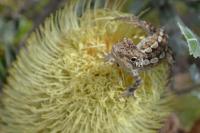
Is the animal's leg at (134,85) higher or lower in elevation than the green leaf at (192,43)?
lower

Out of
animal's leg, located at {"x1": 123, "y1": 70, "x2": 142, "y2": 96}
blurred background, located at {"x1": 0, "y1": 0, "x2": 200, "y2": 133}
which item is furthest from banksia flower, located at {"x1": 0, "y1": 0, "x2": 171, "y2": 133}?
blurred background, located at {"x1": 0, "y1": 0, "x2": 200, "y2": 133}

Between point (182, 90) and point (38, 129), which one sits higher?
point (182, 90)

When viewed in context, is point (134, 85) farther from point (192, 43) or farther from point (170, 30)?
point (170, 30)

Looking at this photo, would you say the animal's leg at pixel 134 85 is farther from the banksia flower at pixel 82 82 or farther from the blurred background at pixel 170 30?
the blurred background at pixel 170 30

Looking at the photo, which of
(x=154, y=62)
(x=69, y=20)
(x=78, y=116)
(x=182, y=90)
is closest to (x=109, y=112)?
(x=78, y=116)

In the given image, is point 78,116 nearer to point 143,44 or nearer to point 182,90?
point 143,44

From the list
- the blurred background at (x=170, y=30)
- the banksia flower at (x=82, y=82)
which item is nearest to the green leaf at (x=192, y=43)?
the blurred background at (x=170, y=30)
